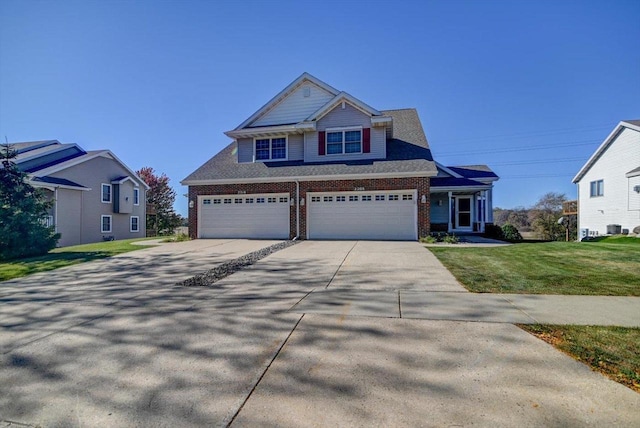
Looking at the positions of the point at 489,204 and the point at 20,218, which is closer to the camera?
the point at 20,218

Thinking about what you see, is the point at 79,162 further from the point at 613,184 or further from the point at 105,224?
the point at 613,184

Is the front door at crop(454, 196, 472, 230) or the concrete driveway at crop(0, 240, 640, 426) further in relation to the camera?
the front door at crop(454, 196, 472, 230)

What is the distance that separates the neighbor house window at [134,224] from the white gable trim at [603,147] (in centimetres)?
3479

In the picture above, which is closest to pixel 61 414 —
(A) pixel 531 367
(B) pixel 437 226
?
(A) pixel 531 367

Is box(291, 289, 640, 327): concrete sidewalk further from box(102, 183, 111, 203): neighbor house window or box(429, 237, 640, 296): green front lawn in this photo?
box(102, 183, 111, 203): neighbor house window

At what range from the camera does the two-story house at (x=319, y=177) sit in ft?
47.1

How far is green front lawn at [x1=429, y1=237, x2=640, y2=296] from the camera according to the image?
5.90 metres

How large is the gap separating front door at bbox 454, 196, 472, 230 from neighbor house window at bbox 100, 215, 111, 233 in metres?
25.1

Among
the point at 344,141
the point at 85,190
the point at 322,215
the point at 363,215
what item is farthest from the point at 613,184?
the point at 85,190

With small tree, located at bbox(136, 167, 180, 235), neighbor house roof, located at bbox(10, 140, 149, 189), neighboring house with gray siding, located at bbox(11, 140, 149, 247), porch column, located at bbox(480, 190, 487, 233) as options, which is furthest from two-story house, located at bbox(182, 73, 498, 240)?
small tree, located at bbox(136, 167, 180, 235)

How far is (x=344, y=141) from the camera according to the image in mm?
16219

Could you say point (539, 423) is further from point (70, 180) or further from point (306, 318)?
point (70, 180)

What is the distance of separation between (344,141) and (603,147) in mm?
17244

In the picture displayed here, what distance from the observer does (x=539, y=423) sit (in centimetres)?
228
